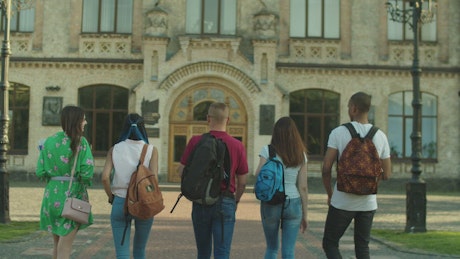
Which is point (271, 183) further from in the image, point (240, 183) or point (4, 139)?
point (4, 139)

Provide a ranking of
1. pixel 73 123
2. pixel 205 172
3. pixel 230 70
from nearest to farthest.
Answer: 1. pixel 205 172
2. pixel 73 123
3. pixel 230 70

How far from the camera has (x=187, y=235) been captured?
446 inches

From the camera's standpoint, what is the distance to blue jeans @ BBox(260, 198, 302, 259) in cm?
641

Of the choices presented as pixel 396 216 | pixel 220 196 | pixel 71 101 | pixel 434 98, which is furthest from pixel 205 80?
pixel 220 196

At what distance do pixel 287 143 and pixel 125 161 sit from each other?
5.84 feet

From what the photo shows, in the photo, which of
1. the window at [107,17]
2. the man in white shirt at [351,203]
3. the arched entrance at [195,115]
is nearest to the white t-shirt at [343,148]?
the man in white shirt at [351,203]

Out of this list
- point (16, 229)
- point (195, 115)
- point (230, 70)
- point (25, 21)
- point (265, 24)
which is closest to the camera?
point (16, 229)

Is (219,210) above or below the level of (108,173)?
below

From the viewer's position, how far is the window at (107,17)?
27531 mm

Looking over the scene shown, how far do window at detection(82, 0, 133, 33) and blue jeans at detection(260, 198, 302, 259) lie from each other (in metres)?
22.4

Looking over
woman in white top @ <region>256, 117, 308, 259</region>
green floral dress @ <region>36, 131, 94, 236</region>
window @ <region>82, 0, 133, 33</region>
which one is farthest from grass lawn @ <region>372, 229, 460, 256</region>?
window @ <region>82, 0, 133, 33</region>

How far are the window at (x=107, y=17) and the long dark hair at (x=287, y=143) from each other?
22.1 m

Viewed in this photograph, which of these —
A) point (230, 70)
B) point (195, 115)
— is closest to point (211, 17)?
point (230, 70)

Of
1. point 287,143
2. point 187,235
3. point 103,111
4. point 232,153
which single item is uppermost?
point 103,111
